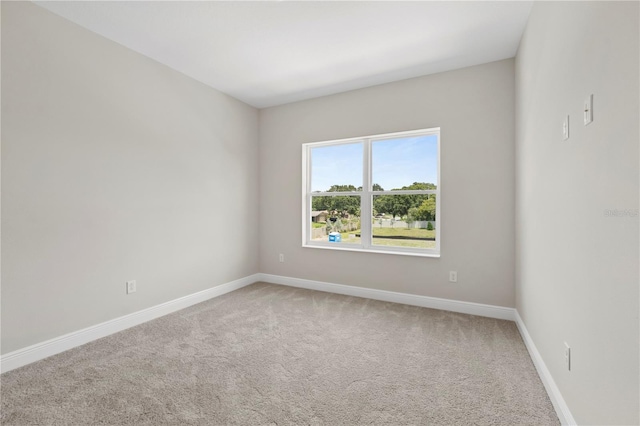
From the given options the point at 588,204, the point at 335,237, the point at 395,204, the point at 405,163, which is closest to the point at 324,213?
the point at 335,237

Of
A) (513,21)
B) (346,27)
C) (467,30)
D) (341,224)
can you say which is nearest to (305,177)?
(341,224)

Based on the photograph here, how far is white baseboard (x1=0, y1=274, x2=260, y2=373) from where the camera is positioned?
83.5 inches

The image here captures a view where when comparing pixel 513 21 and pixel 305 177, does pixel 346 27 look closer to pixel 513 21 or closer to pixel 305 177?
pixel 513 21

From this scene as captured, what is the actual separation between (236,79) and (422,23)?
212 centimetres

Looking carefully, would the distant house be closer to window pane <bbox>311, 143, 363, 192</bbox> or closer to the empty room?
the empty room

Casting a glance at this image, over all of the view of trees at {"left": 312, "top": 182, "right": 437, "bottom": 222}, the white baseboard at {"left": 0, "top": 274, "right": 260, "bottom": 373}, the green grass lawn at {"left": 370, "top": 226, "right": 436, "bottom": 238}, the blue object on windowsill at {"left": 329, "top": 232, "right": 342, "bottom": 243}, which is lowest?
the white baseboard at {"left": 0, "top": 274, "right": 260, "bottom": 373}

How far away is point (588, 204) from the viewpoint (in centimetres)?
130

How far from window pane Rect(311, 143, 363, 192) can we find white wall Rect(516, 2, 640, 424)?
6.87ft

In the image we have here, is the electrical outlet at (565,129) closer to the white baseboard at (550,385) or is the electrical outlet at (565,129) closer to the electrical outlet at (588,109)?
the electrical outlet at (588,109)

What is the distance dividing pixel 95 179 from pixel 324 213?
8.66 feet

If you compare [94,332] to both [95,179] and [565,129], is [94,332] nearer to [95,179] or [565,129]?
[95,179]

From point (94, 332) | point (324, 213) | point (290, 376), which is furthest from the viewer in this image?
point (324, 213)

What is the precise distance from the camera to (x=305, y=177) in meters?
4.31

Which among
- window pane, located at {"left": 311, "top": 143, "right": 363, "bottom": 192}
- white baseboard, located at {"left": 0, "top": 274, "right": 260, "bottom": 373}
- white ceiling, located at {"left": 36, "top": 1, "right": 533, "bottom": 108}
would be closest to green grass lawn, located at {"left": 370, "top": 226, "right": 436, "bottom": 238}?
window pane, located at {"left": 311, "top": 143, "right": 363, "bottom": 192}
